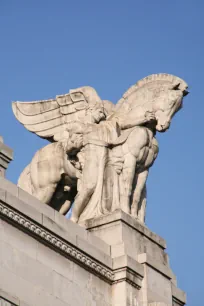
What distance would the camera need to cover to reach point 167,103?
25.5 metres

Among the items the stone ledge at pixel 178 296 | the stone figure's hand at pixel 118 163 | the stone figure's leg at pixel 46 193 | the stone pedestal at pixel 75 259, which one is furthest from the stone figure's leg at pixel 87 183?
the stone ledge at pixel 178 296

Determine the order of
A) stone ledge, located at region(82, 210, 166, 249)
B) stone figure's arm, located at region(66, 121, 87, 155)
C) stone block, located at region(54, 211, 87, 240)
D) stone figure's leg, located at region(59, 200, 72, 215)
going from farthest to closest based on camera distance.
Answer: stone figure's leg, located at region(59, 200, 72, 215)
stone figure's arm, located at region(66, 121, 87, 155)
stone ledge, located at region(82, 210, 166, 249)
stone block, located at region(54, 211, 87, 240)

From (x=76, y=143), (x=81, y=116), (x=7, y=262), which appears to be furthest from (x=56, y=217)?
(x=81, y=116)

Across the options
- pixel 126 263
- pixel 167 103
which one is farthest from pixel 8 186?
pixel 167 103

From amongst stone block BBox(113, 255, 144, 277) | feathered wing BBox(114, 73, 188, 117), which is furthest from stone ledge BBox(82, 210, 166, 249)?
feathered wing BBox(114, 73, 188, 117)

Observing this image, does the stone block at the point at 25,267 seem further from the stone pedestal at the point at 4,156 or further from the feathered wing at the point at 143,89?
the feathered wing at the point at 143,89

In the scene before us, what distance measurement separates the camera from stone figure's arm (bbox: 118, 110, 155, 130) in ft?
83.1

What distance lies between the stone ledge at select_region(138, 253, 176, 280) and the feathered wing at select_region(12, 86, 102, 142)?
499 centimetres

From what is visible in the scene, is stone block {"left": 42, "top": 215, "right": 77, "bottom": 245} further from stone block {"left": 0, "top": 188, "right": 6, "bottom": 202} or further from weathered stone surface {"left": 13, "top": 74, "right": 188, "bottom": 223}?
weathered stone surface {"left": 13, "top": 74, "right": 188, "bottom": 223}

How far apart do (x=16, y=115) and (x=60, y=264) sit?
25.5ft

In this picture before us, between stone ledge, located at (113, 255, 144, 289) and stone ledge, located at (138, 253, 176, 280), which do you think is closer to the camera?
stone ledge, located at (113, 255, 144, 289)

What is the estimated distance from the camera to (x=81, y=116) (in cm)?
2666

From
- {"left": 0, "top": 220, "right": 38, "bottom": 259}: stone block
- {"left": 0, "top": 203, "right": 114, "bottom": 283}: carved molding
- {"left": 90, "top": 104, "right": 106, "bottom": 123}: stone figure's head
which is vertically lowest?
{"left": 0, "top": 220, "right": 38, "bottom": 259}: stone block

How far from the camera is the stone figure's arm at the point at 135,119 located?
25344 millimetres
